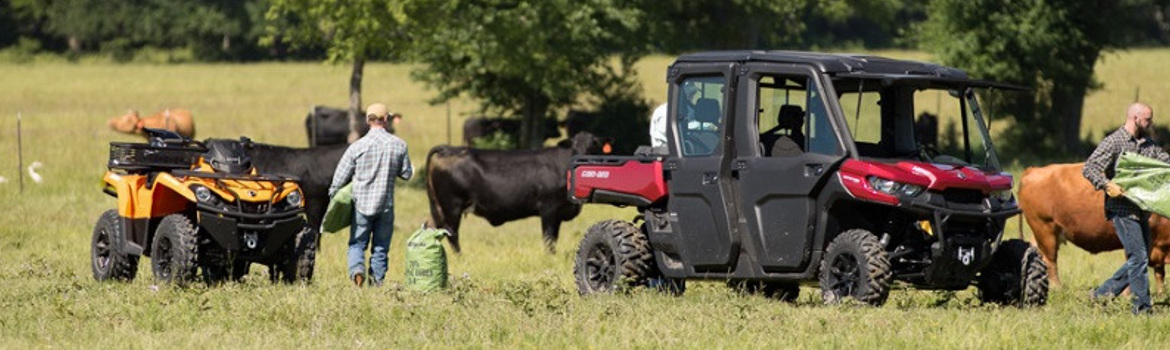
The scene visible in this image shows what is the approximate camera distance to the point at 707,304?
13.2 m

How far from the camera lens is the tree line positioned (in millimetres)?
34406

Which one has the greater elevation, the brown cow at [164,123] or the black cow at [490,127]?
the brown cow at [164,123]

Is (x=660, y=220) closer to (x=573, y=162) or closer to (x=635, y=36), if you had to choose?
(x=573, y=162)

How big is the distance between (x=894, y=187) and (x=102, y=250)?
6.80m

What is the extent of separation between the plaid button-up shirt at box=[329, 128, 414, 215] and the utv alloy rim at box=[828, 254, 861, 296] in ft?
11.8

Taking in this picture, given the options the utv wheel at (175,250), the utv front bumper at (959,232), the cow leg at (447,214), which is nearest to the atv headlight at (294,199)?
the utv wheel at (175,250)

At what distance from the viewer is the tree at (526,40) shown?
112ft

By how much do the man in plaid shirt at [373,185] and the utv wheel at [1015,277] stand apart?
173 inches

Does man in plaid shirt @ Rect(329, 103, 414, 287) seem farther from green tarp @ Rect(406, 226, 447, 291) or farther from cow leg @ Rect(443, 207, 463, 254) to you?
cow leg @ Rect(443, 207, 463, 254)

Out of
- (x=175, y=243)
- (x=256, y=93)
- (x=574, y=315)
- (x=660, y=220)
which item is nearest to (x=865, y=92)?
(x=660, y=220)

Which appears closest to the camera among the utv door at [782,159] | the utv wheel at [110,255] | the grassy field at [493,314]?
the grassy field at [493,314]

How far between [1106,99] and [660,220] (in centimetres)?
3954

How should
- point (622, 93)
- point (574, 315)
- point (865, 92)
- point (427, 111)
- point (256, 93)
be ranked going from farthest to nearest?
point (256, 93), point (427, 111), point (622, 93), point (865, 92), point (574, 315)

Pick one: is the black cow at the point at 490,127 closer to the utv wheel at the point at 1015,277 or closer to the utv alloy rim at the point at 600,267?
the utv alloy rim at the point at 600,267
